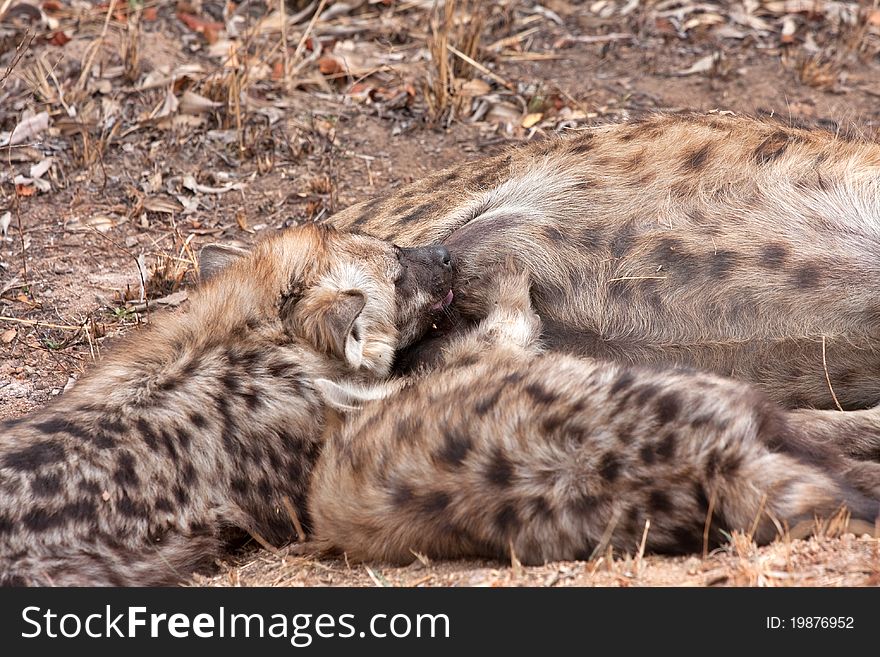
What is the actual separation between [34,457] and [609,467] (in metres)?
1.73

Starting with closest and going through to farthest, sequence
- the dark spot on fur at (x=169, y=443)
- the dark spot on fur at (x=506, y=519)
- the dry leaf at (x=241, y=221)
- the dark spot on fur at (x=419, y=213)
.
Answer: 1. the dark spot on fur at (x=506, y=519)
2. the dark spot on fur at (x=169, y=443)
3. the dark spot on fur at (x=419, y=213)
4. the dry leaf at (x=241, y=221)

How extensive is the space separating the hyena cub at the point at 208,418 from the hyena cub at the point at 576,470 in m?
0.41

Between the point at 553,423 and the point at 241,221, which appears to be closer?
the point at 553,423

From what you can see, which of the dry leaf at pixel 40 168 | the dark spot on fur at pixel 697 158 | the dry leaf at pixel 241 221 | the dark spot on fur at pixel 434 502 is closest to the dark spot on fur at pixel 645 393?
the dark spot on fur at pixel 434 502

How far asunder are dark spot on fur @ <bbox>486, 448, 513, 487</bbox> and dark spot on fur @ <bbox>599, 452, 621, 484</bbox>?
25 centimetres

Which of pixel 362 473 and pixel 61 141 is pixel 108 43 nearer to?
pixel 61 141

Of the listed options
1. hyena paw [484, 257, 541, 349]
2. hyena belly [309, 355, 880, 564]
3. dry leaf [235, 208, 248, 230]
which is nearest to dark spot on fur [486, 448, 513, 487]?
hyena belly [309, 355, 880, 564]

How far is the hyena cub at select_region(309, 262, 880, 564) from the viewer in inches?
125

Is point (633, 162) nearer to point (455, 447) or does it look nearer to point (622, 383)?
point (622, 383)

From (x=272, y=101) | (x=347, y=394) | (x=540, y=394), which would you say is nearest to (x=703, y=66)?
(x=272, y=101)

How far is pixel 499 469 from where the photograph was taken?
3.31 meters

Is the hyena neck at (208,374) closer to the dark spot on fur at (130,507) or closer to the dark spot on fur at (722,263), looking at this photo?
the dark spot on fur at (130,507)

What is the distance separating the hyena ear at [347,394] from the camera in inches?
148

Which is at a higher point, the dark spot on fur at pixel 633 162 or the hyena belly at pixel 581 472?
the dark spot on fur at pixel 633 162
